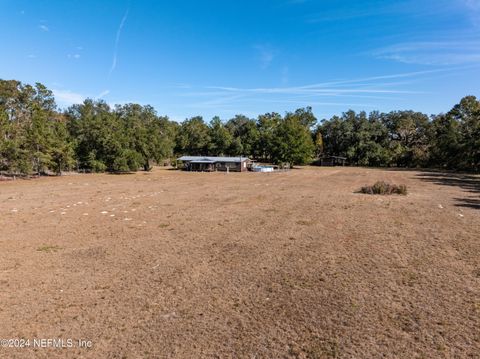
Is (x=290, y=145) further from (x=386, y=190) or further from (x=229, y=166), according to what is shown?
(x=386, y=190)

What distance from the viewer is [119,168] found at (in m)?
48.1

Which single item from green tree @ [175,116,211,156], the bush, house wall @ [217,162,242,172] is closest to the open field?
the bush

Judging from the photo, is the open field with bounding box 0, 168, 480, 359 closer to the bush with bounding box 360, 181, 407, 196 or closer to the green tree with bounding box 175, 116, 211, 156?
the bush with bounding box 360, 181, 407, 196

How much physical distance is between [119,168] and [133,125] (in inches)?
393

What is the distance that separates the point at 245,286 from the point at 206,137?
67.7 m

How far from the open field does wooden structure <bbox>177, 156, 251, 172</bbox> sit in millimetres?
43694

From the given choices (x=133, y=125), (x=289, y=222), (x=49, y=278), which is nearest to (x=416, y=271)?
(x=289, y=222)

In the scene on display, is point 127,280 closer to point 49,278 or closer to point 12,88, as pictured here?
point 49,278

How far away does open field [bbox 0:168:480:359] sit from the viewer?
5.27m

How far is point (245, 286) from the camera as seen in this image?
750 cm

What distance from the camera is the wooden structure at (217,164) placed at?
5850 centimetres

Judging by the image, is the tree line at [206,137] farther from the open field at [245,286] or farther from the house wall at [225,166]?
the open field at [245,286]

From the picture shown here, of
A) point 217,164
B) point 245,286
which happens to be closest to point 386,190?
point 245,286

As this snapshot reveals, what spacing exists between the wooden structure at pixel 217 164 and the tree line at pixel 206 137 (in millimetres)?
5481
